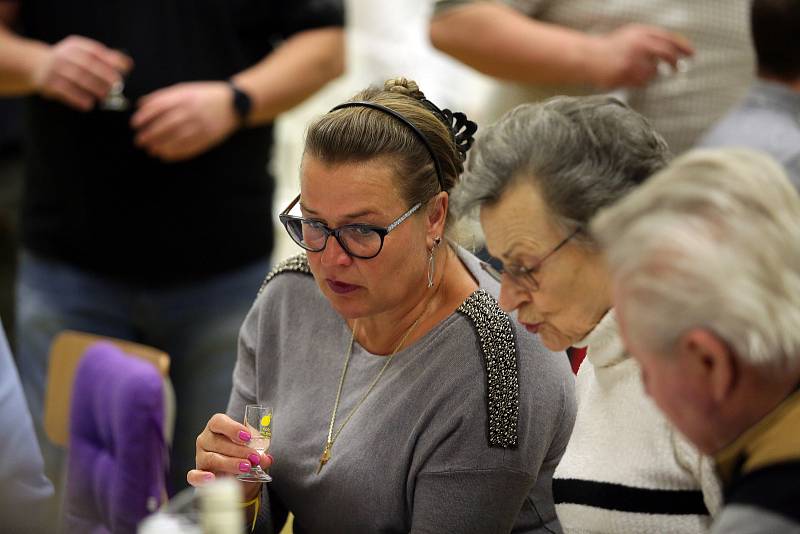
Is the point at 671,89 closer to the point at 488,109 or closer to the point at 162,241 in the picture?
the point at 488,109

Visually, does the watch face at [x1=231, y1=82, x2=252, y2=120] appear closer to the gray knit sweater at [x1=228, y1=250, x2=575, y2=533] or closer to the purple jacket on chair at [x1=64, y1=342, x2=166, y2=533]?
the purple jacket on chair at [x1=64, y1=342, x2=166, y2=533]

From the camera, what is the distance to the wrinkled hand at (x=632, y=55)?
2.85 m

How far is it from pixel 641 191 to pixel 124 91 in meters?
1.96

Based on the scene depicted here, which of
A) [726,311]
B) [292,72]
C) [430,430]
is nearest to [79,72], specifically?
[292,72]

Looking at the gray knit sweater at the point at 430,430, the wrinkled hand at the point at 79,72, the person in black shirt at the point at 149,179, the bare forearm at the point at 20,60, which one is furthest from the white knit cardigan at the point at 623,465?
the bare forearm at the point at 20,60

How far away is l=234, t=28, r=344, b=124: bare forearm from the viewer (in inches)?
125

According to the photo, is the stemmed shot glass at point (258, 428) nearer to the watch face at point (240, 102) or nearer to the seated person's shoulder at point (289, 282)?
the seated person's shoulder at point (289, 282)

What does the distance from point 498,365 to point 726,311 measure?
0.80 metres

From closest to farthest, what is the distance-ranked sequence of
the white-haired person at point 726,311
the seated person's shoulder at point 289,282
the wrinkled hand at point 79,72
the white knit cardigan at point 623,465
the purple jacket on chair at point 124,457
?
the white-haired person at point 726,311, the white knit cardigan at point 623,465, the seated person's shoulder at point 289,282, the purple jacket on chair at point 124,457, the wrinkled hand at point 79,72

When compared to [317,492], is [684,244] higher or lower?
higher

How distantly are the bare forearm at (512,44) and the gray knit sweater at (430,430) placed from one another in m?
0.77

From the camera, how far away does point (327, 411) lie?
2.26m

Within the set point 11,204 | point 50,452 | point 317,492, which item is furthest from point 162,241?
point 11,204

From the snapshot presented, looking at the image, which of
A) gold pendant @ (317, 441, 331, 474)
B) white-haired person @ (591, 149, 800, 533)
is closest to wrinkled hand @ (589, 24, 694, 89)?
gold pendant @ (317, 441, 331, 474)
